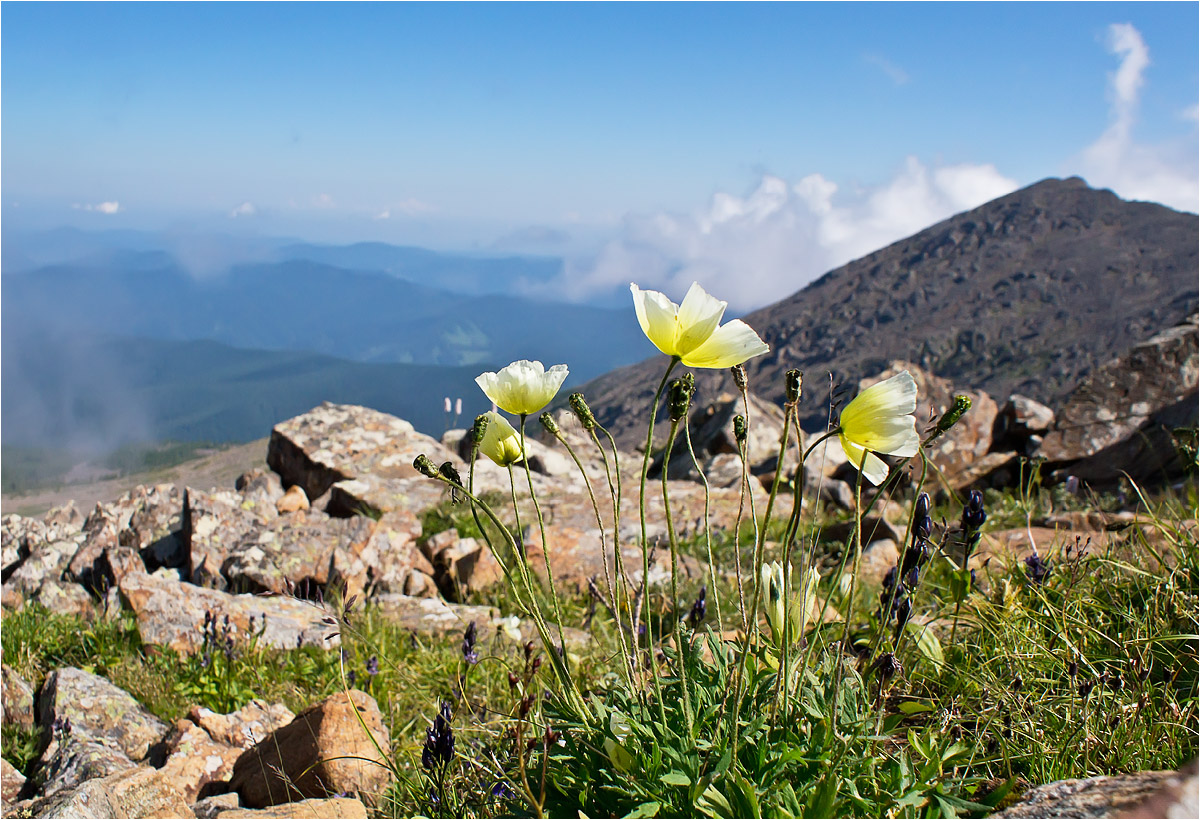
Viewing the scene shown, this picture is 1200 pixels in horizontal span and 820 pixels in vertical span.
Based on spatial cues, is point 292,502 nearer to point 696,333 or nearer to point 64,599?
point 64,599

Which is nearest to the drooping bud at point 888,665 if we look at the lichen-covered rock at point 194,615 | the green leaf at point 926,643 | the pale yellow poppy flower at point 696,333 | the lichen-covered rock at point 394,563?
the green leaf at point 926,643

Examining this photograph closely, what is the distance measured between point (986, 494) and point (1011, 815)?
32.9 ft

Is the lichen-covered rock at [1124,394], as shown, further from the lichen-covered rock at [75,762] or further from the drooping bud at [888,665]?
the lichen-covered rock at [75,762]

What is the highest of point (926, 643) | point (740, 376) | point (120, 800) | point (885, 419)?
point (740, 376)

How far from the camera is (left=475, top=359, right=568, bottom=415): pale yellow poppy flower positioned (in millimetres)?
2420

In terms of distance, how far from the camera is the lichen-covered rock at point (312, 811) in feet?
11.4

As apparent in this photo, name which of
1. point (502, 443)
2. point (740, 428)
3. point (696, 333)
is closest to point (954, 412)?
point (740, 428)

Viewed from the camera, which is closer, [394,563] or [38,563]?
[394,563]

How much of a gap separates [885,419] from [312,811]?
3299mm

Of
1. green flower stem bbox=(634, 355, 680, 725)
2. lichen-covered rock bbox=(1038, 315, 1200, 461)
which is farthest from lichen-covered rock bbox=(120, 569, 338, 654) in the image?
lichen-covered rock bbox=(1038, 315, 1200, 461)

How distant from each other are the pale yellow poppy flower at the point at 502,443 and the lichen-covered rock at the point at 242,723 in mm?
3281

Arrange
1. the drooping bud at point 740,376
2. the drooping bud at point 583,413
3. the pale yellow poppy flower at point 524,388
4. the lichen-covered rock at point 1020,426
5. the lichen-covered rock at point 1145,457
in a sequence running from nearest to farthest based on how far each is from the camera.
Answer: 1. the drooping bud at point 583,413
2. the drooping bud at point 740,376
3. the pale yellow poppy flower at point 524,388
4. the lichen-covered rock at point 1145,457
5. the lichen-covered rock at point 1020,426

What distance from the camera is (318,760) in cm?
383

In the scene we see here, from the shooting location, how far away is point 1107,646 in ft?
12.6
